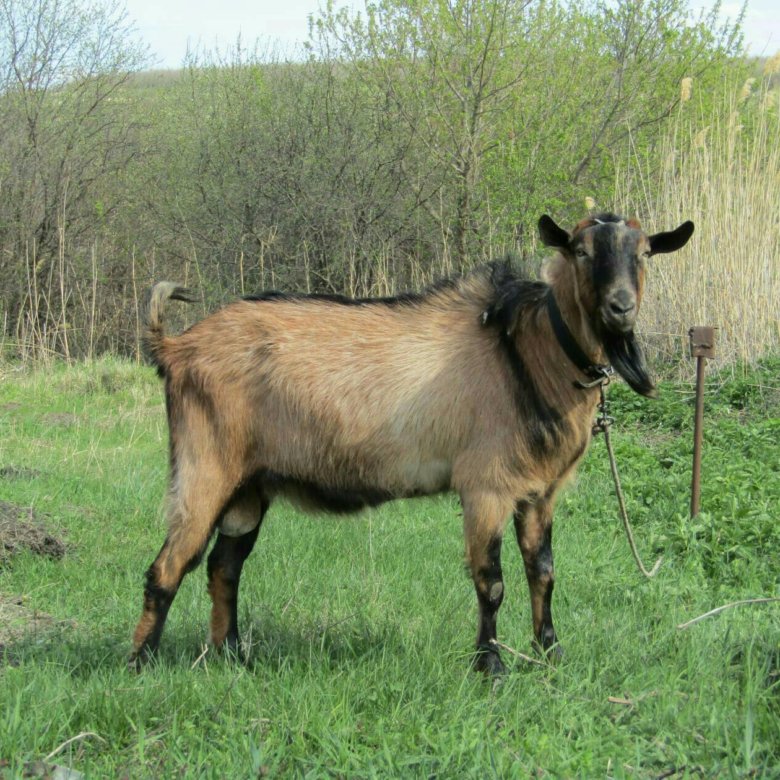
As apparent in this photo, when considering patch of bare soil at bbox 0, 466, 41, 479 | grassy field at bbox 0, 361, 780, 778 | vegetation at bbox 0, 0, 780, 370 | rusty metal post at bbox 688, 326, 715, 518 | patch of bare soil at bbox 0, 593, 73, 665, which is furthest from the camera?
vegetation at bbox 0, 0, 780, 370

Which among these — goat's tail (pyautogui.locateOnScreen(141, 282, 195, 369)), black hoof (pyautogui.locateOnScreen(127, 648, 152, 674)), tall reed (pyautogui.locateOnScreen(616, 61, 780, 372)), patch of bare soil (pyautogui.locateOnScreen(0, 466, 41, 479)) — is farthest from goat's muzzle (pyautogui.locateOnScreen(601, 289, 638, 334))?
tall reed (pyautogui.locateOnScreen(616, 61, 780, 372))

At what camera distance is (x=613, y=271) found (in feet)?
12.4

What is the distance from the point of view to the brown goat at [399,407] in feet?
13.4

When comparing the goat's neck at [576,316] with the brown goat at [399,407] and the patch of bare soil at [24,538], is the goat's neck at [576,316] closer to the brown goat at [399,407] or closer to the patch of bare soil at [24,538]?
the brown goat at [399,407]

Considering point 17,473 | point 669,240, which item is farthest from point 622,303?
point 17,473

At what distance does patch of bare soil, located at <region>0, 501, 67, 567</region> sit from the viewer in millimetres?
5750

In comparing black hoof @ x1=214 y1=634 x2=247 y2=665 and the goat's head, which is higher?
the goat's head

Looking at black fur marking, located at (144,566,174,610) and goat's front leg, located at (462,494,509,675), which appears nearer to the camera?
goat's front leg, located at (462,494,509,675)

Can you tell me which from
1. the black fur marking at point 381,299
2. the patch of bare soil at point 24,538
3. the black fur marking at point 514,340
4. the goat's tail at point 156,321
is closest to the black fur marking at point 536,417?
the black fur marking at point 514,340

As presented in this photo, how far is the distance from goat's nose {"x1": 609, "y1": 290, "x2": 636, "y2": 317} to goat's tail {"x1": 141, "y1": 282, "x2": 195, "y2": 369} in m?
2.10

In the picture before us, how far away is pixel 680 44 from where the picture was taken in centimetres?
1595

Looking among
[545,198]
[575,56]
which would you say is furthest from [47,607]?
[575,56]

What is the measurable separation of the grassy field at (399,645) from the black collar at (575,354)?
3.99 ft

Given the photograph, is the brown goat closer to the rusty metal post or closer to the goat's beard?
the goat's beard
